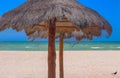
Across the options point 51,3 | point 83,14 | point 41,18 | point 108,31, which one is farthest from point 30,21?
point 108,31

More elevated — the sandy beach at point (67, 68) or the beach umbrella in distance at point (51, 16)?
the beach umbrella in distance at point (51, 16)

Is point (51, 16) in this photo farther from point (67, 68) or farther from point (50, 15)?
point (67, 68)

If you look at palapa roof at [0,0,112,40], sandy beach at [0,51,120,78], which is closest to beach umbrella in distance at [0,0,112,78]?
palapa roof at [0,0,112,40]

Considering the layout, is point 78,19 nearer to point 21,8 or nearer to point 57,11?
point 57,11

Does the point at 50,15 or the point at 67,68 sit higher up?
the point at 50,15

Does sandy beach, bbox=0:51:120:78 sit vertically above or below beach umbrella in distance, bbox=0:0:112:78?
below

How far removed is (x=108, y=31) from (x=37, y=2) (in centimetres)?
110

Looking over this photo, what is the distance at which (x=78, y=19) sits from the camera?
3852 millimetres

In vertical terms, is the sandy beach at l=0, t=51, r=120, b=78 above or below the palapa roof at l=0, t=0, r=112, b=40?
below

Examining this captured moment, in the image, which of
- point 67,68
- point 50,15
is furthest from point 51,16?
point 67,68

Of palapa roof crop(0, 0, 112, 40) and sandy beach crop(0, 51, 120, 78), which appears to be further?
sandy beach crop(0, 51, 120, 78)

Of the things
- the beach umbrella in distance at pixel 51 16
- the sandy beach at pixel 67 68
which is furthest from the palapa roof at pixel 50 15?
the sandy beach at pixel 67 68

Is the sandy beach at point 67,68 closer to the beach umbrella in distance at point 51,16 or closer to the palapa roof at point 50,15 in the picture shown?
the beach umbrella in distance at point 51,16

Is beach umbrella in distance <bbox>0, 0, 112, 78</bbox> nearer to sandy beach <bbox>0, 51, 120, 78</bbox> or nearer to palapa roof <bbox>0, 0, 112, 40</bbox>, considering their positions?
palapa roof <bbox>0, 0, 112, 40</bbox>
